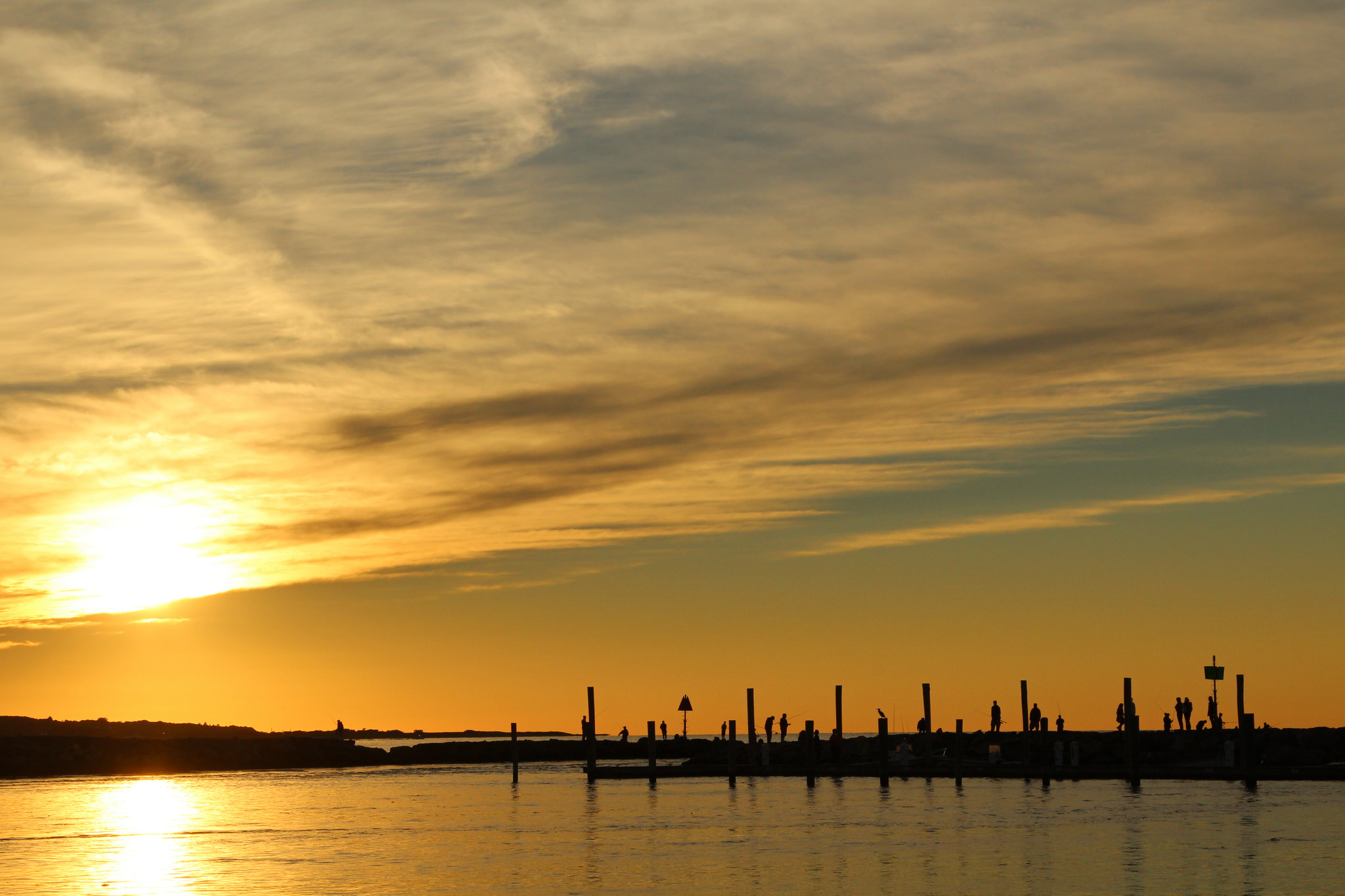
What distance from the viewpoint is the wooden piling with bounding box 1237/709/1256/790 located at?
49.2 metres

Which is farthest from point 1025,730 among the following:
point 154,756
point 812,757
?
point 154,756

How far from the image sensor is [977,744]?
78.9 m

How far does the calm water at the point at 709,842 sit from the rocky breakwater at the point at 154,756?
35337 mm

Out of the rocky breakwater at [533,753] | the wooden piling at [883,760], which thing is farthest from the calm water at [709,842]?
the rocky breakwater at [533,753]

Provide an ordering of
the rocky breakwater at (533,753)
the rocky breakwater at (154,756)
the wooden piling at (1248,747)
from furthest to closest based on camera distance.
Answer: the rocky breakwater at (533,753) < the rocky breakwater at (154,756) < the wooden piling at (1248,747)

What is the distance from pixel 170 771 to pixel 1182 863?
85043 millimetres

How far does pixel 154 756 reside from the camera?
107438 mm

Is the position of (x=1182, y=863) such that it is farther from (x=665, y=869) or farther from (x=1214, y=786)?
(x=1214, y=786)

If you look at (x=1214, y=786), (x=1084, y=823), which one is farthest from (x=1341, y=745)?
(x=1084, y=823)

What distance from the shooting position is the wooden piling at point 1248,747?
49.2 meters

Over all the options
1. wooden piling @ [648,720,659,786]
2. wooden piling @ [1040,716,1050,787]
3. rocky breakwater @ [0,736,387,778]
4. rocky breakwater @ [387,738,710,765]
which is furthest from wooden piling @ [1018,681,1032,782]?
rocky breakwater @ [0,736,387,778]

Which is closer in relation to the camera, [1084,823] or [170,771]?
[1084,823]

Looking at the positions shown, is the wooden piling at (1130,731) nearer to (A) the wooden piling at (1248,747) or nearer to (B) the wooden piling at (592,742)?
→ (A) the wooden piling at (1248,747)

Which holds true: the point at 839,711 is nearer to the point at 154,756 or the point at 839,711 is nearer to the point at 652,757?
the point at 652,757
